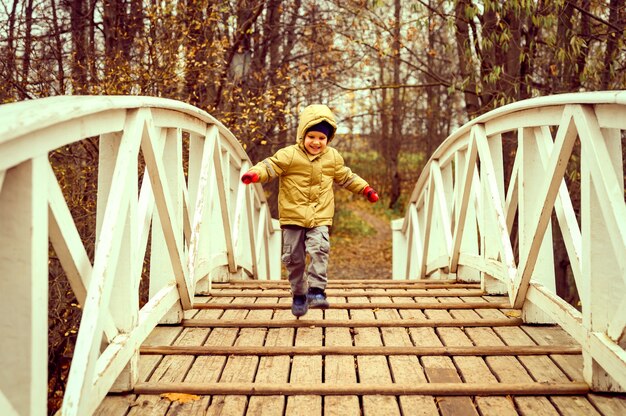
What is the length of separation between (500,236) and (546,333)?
80 centimetres

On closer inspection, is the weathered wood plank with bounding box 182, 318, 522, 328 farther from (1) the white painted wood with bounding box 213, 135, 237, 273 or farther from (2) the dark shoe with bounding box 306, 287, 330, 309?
(1) the white painted wood with bounding box 213, 135, 237, 273

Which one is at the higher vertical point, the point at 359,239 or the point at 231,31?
the point at 231,31

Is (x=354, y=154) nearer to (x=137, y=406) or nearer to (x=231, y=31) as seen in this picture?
(x=231, y=31)

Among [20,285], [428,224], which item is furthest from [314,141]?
[428,224]

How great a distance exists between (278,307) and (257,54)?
7.89 m

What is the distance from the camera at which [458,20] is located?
863 cm

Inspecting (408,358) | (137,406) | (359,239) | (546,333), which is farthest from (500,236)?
(359,239)

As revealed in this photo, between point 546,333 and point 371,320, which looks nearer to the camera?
point 546,333

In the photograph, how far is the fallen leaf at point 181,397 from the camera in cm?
268

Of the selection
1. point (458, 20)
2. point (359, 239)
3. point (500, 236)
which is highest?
point (458, 20)

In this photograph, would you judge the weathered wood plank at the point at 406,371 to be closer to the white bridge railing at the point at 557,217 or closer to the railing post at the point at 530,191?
the white bridge railing at the point at 557,217

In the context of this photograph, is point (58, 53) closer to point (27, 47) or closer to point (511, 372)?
point (27, 47)

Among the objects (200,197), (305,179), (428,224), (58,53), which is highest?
(58,53)

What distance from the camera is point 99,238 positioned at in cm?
249
